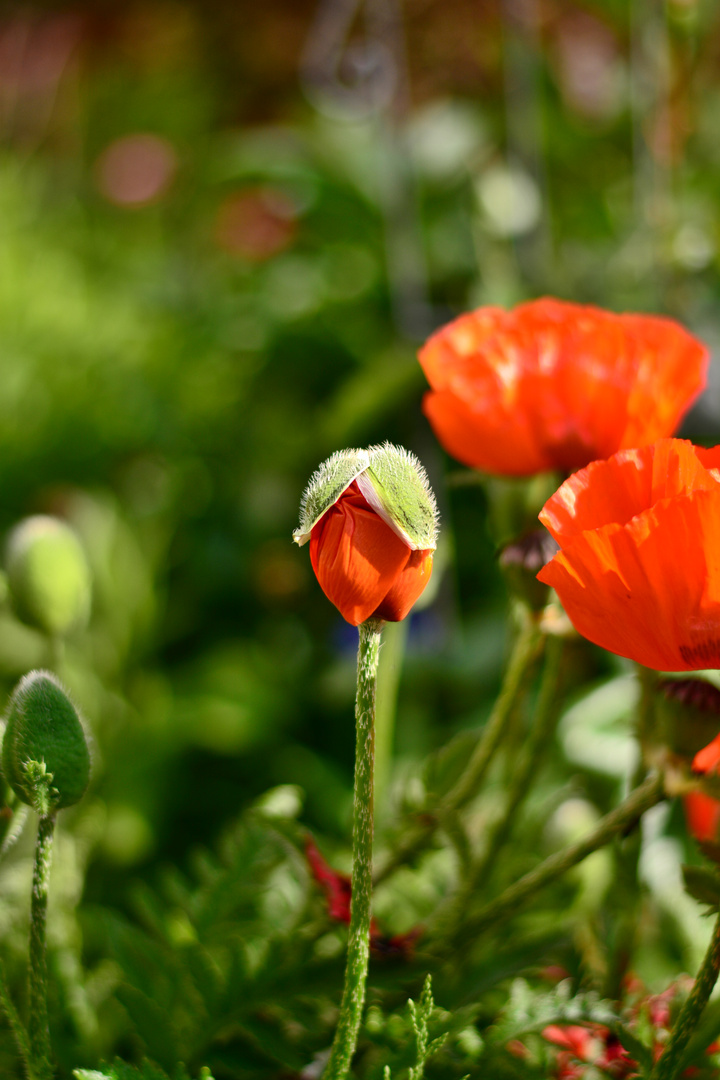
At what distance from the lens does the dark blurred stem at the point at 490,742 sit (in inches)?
15.5

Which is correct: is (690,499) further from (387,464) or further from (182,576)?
(182,576)

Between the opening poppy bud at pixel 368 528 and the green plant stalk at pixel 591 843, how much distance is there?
124 mm

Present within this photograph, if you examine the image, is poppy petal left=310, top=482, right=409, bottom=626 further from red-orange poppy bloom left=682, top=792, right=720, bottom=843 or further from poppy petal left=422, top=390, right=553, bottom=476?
red-orange poppy bloom left=682, top=792, right=720, bottom=843

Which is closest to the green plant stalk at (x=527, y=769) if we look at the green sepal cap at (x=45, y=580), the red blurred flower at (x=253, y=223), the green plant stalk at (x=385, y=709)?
the green plant stalk at (x=385, y=709)

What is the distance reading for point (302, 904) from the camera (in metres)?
0.41

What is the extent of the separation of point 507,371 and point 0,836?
10.6 inches

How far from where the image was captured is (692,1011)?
11.4 inches

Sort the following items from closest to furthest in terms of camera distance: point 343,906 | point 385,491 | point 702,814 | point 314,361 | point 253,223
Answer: point 385,491, point 343,906, point 702,814, point 314,361, point 253,223

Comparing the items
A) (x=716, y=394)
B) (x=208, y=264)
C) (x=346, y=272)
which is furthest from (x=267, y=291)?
(x=716, y=394)

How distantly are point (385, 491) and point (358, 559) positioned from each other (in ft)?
0.07

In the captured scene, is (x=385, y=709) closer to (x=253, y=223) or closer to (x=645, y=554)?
(x=645, y=554)

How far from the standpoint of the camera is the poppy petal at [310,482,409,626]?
10.5 inches

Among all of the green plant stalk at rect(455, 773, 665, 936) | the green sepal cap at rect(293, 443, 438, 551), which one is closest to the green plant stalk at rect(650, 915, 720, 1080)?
the green plant stalk at rect(455, 773, 665, 936)

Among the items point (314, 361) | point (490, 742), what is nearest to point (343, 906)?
point (490, 742)
